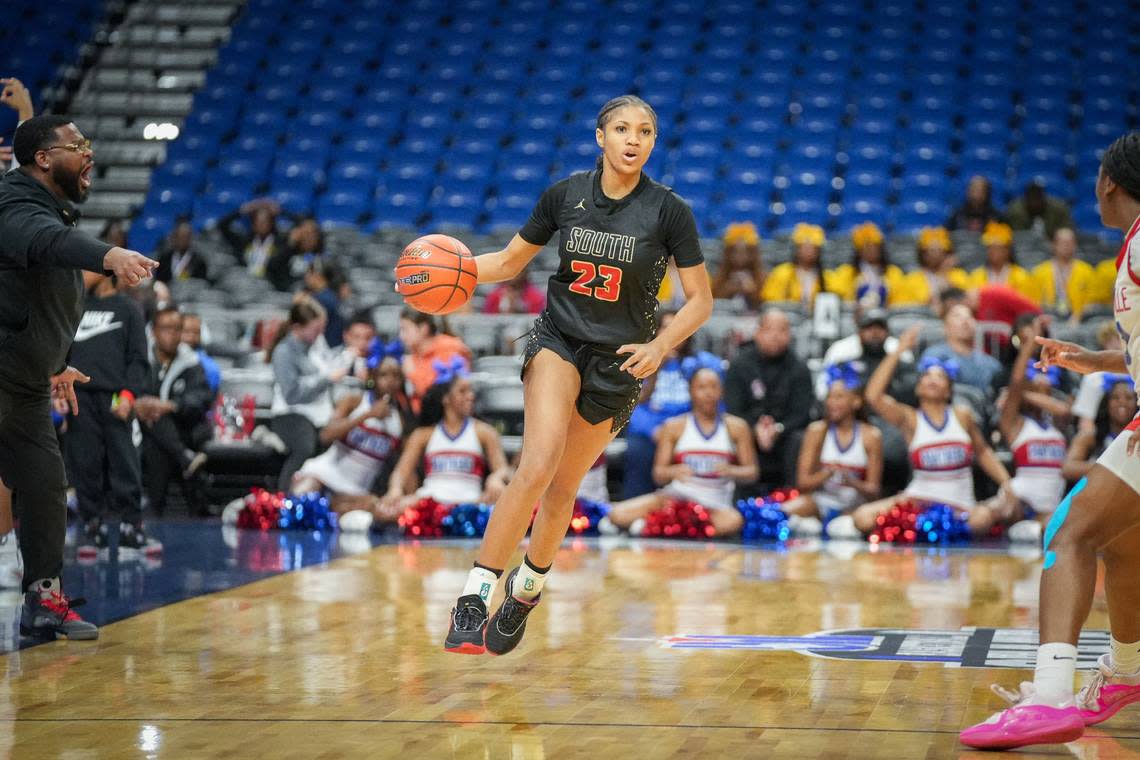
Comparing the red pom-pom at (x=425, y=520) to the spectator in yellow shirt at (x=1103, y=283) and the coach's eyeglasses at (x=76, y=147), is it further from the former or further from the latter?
the spectator in yellow shirt at (x=1103, y=283)

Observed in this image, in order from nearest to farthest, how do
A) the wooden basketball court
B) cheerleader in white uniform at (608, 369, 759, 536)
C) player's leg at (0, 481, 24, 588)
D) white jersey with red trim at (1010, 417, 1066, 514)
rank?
the wooden basketball court, player's leg at (0, 481, 24, 588), white jersey with red trim at (1010, 417, 1066, 514), cheerleader in white uniform at (608, 369, 759, 536)

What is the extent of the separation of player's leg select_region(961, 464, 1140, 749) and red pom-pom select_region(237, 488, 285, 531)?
21.5 ft

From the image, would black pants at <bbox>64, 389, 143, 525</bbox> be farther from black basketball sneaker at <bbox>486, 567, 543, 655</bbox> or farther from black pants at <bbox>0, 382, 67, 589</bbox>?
black basketball sneaker at <bbox>486, 567, 543, 655</bbox>

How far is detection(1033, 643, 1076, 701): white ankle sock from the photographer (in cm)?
367

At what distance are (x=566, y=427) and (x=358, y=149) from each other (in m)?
12.4

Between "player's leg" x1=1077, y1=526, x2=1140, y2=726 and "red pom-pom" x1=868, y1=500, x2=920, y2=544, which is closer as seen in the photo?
"player's leg" x1=1077, y1=526, x2=1140, y2=726

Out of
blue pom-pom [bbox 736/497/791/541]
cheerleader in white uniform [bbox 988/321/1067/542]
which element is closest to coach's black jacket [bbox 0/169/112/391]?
blue pom-pom [bbox 736/497/791/541]

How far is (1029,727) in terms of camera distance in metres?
3.62

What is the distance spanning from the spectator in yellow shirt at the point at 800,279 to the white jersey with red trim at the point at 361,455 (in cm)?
347

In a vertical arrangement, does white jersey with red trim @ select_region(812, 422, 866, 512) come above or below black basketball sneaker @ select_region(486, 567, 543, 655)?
above

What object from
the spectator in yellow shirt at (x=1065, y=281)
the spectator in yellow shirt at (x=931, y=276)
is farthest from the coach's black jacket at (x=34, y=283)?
the spectator in yellow shirt at (x=1065, y=281)

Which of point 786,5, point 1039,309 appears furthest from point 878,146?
point 1039,309

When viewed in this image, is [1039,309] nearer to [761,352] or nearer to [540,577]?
[761,352]

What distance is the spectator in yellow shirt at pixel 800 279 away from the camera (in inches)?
458
